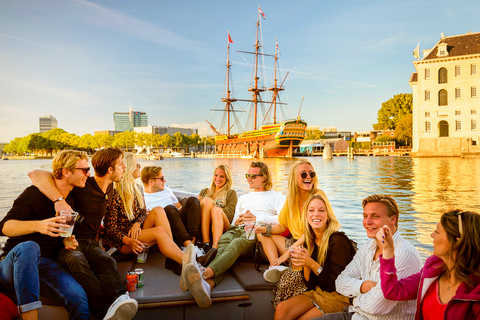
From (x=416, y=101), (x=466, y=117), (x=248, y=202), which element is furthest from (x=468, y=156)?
(x=248, y=202)

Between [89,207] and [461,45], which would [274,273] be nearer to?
[89,207]

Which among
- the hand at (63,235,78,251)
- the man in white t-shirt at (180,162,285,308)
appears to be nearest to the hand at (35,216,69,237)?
Result: the hand at (63,235,78,251)

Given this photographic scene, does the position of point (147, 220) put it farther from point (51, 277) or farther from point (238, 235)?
point (51, 277)

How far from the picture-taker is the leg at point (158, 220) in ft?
11.6

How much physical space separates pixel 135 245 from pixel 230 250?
94cm

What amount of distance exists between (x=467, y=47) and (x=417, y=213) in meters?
→ 47.7

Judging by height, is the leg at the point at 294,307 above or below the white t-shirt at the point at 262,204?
below

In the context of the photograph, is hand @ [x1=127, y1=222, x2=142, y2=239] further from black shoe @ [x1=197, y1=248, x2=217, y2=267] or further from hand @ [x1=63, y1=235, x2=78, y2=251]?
hand @ [x1=63, y1=235, x2=78, y2=251]

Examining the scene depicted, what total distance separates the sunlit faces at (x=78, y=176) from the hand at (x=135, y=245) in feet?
2.84

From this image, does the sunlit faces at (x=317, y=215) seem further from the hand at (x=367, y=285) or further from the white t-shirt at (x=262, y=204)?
the white t-shirt at (x=262, y=204)

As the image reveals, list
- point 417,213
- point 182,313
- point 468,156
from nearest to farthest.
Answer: point 182,313 < point 417,213 < point 468,156

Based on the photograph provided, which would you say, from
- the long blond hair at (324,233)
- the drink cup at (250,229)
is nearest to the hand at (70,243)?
the drink cup at (250,229)

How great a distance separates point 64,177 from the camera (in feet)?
8.90

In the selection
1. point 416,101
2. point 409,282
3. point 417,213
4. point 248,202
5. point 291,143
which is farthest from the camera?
point 291,143
